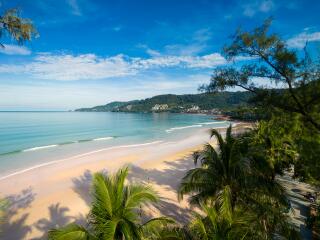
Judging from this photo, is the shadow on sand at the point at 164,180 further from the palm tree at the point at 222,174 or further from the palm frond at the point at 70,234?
the palm frond at the point at 70,234

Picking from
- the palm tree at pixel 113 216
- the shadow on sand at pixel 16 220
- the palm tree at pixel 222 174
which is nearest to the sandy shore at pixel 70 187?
the shadow on sand at pixel 16 220

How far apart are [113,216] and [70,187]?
15.3 m

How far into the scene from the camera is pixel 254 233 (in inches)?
301

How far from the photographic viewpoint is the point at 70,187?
67.4 feet

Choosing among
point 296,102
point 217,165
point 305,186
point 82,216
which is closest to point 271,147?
point 305,186

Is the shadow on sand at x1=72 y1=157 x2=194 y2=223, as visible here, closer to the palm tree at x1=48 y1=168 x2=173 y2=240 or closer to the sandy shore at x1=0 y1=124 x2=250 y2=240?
the sandy shore at x1=0 y1=124 x2=250 y2=240

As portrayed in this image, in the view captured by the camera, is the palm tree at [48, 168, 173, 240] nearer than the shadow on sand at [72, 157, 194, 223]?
Yes

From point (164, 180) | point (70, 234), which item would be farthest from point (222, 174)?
point (164, 180)

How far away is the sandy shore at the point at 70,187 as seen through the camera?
47.5 feet

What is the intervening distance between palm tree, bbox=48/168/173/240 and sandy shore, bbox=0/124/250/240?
7932 mm

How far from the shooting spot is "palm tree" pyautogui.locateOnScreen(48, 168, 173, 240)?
6383 mm

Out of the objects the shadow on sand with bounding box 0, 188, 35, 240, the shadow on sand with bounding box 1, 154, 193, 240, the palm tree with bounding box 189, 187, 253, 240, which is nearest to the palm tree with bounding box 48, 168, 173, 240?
the palm tree with bounding box 189, 187, 253, 240

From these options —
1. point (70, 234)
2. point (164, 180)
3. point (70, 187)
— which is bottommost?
point (164, 180)

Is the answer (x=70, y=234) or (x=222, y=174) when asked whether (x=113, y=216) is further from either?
(x=222, y=174)
